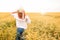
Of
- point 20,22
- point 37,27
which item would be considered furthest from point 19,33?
point 37,27

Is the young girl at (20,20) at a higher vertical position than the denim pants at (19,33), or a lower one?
higher

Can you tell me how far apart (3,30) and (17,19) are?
0.24 metres

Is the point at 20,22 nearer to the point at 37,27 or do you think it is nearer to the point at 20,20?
the point at 20,20

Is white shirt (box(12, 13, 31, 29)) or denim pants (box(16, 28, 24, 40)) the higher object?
white shirt (box(12, 13, 31, 29))

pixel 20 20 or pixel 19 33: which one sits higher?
pixel 20 20

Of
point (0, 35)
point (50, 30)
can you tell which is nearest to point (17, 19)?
point (0, 35)

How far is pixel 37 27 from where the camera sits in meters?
2.05

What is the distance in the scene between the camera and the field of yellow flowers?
2.01m

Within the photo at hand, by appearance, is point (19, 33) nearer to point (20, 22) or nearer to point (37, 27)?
point (20, 22)

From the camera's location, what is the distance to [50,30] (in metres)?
2.04

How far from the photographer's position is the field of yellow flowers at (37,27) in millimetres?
2008

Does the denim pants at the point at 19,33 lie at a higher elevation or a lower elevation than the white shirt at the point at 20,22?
lower

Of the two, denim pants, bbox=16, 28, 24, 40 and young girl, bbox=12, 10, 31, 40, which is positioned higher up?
young girl, bbox=12, 10, 31, 40

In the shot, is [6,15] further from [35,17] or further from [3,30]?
[35,17]
